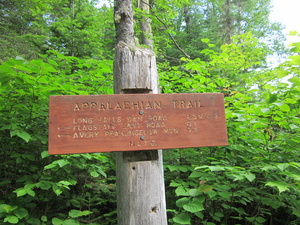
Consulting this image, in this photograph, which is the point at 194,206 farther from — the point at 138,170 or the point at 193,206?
the point at 138,170

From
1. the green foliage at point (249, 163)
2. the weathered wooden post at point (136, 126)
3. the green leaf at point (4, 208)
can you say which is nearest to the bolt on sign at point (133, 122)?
the weathered wooden post at point (136, 126)

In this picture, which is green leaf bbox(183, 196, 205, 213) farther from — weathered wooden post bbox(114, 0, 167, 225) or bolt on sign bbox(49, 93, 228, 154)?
bolt on sign bbox(49, 93, 228, 154)

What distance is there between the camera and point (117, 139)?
144 cm

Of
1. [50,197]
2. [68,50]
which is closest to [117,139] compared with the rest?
[50,197]

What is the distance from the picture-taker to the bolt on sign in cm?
139

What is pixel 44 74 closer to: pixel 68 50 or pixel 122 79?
pixel 122 79

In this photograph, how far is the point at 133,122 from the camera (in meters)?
1.48

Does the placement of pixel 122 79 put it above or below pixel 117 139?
above

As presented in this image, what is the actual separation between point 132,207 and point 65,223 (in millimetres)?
897

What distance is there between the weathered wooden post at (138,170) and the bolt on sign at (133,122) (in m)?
0.13

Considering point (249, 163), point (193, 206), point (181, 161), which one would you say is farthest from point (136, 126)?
point (181, 161)

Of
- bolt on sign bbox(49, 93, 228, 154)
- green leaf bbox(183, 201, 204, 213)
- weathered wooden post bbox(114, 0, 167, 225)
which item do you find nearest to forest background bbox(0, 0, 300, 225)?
green leaf bbox(183, 201, 204, 213)

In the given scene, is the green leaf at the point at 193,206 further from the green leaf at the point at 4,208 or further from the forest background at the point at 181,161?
the green leaf at the point at 4,208

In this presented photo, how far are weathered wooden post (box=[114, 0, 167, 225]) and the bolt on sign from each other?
126mm
